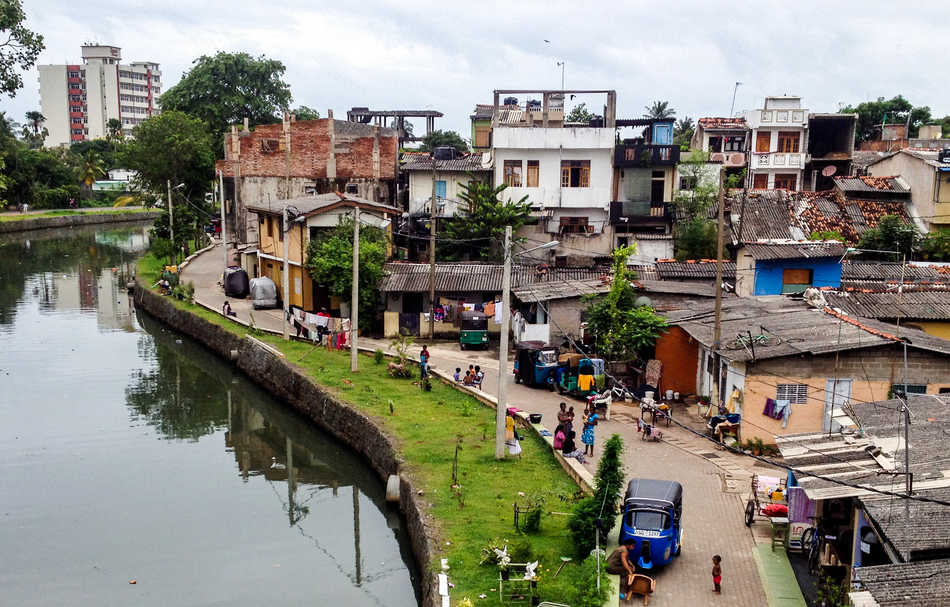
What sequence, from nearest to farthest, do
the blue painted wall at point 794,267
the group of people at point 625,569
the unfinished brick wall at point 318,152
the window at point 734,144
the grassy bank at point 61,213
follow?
the group of people at point 625,569 → the blue painted wall at point 794,267 → the window at point 734,144 → the unfinished brick wall at point 318,152 → the grassy bank at point 61,213

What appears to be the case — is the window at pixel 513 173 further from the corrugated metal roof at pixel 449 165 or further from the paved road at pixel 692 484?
the paved road at pixel 692 484

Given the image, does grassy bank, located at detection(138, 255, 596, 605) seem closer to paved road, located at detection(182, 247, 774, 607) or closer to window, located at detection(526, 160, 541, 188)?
paved road, located at detection(182, 247, 774, 607)

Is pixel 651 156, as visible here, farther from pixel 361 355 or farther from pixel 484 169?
pixel 361 355

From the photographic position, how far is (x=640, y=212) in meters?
41.2

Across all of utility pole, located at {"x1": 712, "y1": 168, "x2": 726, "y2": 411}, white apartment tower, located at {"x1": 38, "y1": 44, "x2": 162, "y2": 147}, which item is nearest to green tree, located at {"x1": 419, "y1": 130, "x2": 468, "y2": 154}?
utility pole, located at {"x1": 712, "y1": 168, "x2": 726, "y2": 411}

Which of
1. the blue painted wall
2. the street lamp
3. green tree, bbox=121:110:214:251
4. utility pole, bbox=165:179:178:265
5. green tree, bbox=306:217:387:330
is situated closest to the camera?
the street lamp

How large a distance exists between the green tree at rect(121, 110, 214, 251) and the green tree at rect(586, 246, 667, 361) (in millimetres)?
34789

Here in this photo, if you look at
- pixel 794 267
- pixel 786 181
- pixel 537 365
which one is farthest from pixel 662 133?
pixel 537 365

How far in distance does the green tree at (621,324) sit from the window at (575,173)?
14.2 m

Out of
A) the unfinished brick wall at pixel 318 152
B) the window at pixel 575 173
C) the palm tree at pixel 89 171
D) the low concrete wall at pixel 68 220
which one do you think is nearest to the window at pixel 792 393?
the window at pixel 575 173

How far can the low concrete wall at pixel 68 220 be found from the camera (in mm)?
75375

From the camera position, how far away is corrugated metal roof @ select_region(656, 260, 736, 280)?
1329 inches

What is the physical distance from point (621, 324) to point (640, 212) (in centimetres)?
1649

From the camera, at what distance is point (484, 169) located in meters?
41.2
